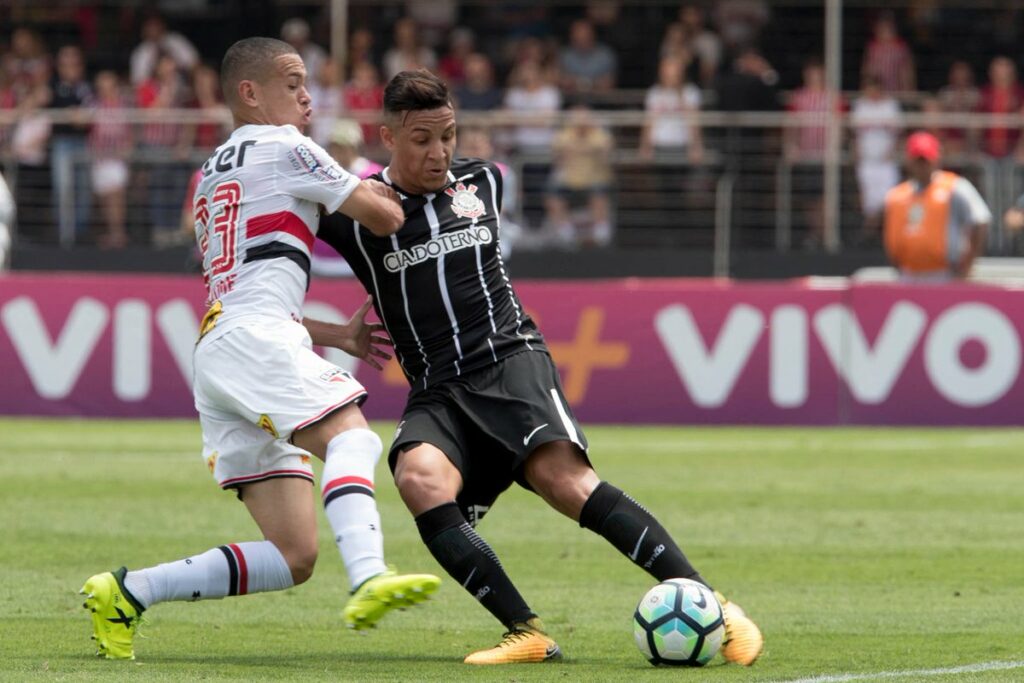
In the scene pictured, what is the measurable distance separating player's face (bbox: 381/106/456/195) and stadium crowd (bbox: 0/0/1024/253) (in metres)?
12.9

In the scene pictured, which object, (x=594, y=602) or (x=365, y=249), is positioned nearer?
(x=365, y=249)

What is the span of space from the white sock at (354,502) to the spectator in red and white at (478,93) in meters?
15.2

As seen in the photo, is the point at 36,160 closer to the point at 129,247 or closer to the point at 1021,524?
the point at 129,247

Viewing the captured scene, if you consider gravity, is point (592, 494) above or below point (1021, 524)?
above

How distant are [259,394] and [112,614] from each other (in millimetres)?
977

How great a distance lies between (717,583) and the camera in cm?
839

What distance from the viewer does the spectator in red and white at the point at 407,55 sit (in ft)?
71.0

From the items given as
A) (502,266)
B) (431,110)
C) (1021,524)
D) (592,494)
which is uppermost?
(431,110)

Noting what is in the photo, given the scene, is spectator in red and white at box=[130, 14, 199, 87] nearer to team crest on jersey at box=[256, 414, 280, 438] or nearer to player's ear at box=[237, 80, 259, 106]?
player's ear at box=[237, 80, 259, 106]

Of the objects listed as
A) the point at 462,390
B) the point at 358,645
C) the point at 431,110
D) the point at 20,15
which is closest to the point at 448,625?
the point at 358,645

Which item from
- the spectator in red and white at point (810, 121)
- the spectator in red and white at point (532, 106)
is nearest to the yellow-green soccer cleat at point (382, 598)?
the spectator in red and white at point (532, 106)

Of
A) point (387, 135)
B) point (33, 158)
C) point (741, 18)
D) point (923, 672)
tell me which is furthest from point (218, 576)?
point (741, 18)

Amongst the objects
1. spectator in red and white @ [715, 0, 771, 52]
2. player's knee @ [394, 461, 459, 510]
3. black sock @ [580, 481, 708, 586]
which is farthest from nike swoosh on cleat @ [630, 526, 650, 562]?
spectator in red and white @ [715, 0, 771, 52]

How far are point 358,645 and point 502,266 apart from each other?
1500 mm
